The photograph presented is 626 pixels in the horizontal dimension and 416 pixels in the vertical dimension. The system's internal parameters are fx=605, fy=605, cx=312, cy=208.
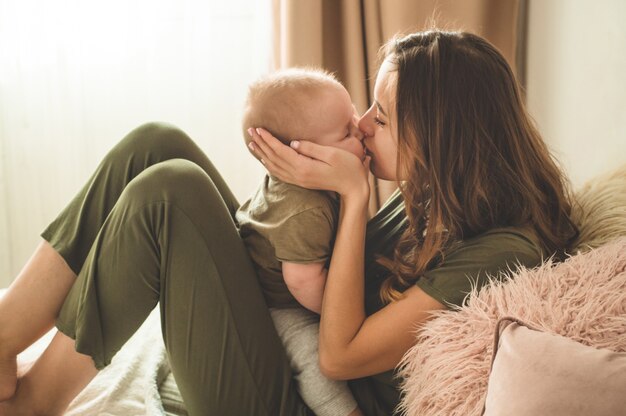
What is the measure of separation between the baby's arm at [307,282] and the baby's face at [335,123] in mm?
246

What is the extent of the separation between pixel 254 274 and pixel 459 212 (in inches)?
15.2

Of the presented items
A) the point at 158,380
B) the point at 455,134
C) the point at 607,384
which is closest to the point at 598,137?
the point at 455,134

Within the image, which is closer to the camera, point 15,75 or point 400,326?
point 400,326

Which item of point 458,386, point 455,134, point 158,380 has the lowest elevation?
point 158,380

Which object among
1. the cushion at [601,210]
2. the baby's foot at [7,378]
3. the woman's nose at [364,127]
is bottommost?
the baby's foot at [7,378]

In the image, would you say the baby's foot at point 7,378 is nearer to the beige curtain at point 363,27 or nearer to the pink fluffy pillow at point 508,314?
the pink fluffy pillow at point 508,314

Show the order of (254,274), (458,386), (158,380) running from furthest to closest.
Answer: (158,380)
(254,274)
(458,386)

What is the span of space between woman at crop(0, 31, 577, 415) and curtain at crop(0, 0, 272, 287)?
1303 millimetres

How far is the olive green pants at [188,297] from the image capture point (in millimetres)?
1045

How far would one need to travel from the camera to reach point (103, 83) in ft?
7.63

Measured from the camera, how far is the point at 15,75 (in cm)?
230

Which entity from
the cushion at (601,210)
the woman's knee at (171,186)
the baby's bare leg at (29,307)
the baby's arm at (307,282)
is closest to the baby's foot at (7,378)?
the baby's bare leg at (29,307)

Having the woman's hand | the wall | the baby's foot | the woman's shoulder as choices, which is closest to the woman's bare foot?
the woman's shoulder

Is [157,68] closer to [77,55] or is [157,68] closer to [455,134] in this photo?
[77,55]
